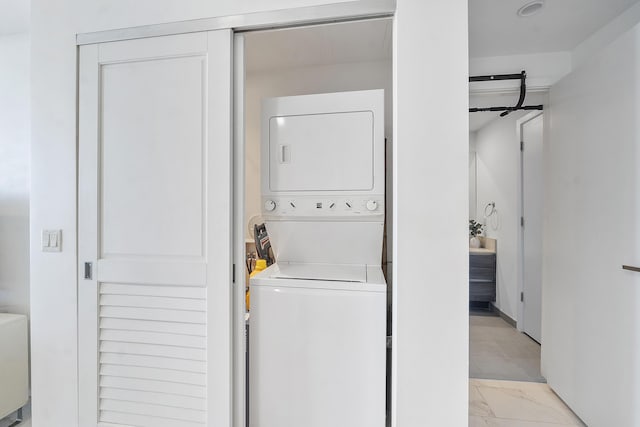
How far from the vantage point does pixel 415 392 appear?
116cm

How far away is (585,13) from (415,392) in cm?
227

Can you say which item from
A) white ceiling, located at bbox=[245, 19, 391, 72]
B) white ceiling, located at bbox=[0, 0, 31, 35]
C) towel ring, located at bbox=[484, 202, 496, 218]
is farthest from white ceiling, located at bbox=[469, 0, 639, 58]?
white ceiling, located at bbox=[0, 0, 31, 35]

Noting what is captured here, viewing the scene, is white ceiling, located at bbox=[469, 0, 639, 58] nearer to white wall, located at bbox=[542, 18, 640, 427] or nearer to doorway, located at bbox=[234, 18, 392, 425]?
white wall, located at bbox=[542, 18, 640, 427]

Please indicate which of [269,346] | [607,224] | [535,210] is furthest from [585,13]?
[269,346]

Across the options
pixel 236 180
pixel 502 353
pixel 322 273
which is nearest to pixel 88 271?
pixel 236 180

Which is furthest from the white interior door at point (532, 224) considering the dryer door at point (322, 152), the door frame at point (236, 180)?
the door frame at point (236, 180)

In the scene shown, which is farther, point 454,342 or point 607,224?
point 607,224

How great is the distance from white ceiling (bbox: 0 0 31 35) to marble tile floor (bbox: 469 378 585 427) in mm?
3689

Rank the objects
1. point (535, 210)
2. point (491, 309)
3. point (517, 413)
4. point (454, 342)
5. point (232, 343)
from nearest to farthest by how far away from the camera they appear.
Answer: point (454, 342) → point (232, 343) → point (517, 413) → point (535, 210) → point (491, 309)

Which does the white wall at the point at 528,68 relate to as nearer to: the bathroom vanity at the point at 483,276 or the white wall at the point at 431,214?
the white wall at the point at 431,214

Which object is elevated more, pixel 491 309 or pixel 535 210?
pixel 535 210

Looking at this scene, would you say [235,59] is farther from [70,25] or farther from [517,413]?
[517,413]

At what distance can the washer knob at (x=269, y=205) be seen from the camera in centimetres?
158

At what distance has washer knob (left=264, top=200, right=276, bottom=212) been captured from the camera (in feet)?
5.20
